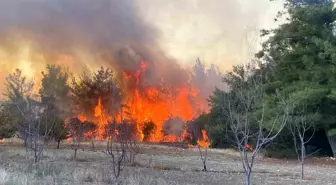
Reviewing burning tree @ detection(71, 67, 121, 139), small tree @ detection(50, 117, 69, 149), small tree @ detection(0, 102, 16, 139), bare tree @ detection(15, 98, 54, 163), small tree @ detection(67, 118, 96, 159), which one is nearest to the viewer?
bare tree @ detection(15, 98, 54, 163)

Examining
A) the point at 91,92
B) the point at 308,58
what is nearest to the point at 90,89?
the point at 91,92

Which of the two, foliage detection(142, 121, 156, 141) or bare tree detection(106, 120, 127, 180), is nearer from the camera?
bare tree detection(106, 120, 127, 180)

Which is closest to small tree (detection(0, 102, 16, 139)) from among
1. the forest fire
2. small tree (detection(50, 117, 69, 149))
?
small tree (detection(50, 117, 69, 149))

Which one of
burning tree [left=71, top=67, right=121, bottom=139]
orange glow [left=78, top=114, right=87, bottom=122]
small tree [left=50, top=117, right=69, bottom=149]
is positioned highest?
burning tree [left=71, top=67, right=121, bottom=139]

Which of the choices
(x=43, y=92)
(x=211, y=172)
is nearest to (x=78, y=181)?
(x=211, y=172)

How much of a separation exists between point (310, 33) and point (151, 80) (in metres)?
24.3

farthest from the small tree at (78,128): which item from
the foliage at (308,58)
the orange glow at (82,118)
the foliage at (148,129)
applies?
the foliage at (308,58)

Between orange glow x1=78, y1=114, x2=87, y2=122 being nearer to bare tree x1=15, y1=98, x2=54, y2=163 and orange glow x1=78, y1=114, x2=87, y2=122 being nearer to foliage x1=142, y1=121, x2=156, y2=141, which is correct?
foliage x1=142, y1=121, x2=156, y2=141

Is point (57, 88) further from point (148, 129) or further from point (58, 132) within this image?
point (58, 132)

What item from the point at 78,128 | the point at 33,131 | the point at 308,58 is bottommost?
the point at 33,131

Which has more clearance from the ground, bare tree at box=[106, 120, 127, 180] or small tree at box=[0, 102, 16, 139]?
small tree at box=[0, 102, 16, 139]

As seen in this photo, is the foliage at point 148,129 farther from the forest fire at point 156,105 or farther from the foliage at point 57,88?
the foliage at point 57,88

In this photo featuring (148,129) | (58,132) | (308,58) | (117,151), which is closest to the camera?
(117,151)

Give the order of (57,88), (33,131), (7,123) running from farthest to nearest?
(57,88)
(7,123)
(33,131)
